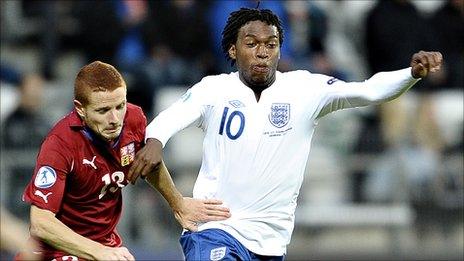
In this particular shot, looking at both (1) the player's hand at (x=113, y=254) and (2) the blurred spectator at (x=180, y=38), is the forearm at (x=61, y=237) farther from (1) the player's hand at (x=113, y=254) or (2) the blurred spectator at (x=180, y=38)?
(2) the blurred spectator at (x=180, y=38)

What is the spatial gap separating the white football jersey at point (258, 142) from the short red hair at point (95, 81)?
1.57ft

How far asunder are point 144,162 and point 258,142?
2.63ft

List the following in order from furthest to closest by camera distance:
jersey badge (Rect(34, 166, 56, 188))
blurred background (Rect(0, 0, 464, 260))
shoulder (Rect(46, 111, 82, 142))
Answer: blurred background (Rect(0, 0, 464, 260)) < shoulder (Rect(46, 111, 82, 142)) < jersey badge (Rect(34, 166, 56, 188))

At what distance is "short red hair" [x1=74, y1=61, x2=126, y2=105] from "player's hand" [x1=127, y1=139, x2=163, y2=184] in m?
0.42

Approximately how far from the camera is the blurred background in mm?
12609

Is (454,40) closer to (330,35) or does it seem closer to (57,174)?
(330,35)

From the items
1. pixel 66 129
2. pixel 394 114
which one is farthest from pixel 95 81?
pixel 394 114

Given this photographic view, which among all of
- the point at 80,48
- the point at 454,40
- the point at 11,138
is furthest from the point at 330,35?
the point at 11,138

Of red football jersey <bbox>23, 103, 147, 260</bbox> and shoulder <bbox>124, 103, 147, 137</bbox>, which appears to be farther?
shoulder <bbox>124, 103, 147, 137</bbox>

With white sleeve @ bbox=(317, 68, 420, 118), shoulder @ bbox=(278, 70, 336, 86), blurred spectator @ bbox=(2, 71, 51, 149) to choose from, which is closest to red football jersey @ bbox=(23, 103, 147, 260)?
shoulder @ bbox=(278, 70, 336, 86)

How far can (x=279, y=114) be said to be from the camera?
756cm

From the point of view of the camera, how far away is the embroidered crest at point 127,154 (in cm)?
728

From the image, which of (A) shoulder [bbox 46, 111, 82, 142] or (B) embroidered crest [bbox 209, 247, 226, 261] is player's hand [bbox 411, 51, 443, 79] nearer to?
(B) embroidered crest [bbox 209, 247, 226, 261]

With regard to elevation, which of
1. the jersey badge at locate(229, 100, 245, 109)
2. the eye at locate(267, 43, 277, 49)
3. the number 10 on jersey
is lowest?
the number 10 on jersey
